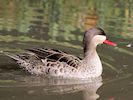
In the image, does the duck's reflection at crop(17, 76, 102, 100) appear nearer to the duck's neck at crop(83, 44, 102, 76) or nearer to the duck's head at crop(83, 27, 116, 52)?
the duck's neck at crop(83, 44, 102, 76)

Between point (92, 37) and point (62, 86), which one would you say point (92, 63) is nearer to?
point (92, 37)

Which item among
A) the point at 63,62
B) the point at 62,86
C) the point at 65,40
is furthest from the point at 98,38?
the point at 65,40

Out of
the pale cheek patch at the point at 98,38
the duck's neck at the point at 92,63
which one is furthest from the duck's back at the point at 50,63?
the pale cheek patch at the point at 98,38

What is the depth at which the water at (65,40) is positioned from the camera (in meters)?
10.2

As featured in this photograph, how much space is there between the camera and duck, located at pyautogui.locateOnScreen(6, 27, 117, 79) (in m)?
11.3

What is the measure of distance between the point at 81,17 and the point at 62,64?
5.74 m

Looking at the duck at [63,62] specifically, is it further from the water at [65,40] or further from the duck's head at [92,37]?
the water at [65,40]

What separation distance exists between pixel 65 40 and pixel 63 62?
2489 millimetres

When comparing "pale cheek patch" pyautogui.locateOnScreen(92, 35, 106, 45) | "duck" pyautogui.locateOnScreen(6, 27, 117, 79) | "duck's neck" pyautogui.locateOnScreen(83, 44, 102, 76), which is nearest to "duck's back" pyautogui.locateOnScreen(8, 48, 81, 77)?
"duck" pyautogui.locateOnScreen(6, 27, 117, 79)

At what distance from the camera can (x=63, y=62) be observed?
11.3 meters

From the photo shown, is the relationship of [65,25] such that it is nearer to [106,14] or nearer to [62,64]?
[106,14]

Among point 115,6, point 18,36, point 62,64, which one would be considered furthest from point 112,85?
point 115,6

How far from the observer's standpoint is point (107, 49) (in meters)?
13.4

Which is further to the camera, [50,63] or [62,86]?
[50,63]
